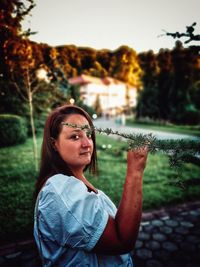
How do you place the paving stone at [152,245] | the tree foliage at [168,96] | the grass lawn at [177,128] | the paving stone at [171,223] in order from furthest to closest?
1. the tree foliage at [168,96]
2. the paving stone at [171,223]
3. the paving stone at [152,245]
4. the grass lawn at [177,128]

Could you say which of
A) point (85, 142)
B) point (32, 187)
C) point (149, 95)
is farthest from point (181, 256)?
point (149, 95)

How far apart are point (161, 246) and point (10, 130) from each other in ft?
35.3

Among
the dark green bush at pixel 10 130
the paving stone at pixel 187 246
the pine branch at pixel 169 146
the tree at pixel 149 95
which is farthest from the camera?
the tree at pixel 149 95

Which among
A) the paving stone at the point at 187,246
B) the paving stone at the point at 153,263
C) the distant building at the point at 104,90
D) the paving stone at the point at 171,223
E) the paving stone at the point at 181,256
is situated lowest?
the paving stone at the point at 153,263

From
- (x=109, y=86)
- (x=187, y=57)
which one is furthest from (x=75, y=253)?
(x=109, y=86)

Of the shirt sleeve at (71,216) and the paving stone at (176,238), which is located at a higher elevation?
the shirt sleeve at (71,216)

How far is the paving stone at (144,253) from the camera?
11.7 ft

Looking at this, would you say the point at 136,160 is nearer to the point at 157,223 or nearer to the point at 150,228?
the point at 150,228

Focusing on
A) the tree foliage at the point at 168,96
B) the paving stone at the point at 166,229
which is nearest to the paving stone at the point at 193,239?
the paving stone at the point at 166,229

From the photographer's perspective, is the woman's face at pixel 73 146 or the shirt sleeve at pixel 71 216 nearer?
the shirt sleeve at pixel 71 216

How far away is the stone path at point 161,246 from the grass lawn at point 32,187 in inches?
16.2

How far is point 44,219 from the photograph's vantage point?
1.34 m

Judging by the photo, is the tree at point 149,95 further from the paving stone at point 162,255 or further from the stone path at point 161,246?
the paving stone at point 162,255

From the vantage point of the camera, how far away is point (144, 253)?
12.1ft
